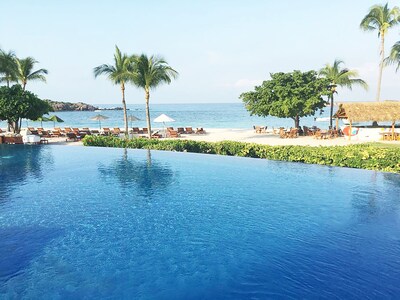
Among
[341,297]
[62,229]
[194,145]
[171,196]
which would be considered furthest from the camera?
[194,145]

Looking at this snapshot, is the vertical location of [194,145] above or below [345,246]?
above

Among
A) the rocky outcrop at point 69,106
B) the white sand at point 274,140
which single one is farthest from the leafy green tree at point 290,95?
the rocky outcrop at point 69,106

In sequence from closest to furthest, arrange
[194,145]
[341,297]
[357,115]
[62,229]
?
[341,297] < [62,229] < [194,145] < [357,115]

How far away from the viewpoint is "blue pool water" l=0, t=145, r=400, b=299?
21.0ft

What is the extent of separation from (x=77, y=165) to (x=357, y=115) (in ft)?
76.6

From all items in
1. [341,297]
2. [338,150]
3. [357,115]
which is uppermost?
[357,115]

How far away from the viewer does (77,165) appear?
60.0 ft

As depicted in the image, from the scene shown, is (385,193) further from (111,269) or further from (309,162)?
(111,269)

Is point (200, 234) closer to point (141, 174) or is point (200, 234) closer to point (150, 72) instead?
point (141, 174)

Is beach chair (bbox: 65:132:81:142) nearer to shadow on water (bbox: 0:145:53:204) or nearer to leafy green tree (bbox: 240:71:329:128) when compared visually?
shadow on water (bbox: 0:145:53:204)

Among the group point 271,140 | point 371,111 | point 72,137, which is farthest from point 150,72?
point 371,111

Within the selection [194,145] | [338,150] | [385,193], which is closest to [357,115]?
[338,150]

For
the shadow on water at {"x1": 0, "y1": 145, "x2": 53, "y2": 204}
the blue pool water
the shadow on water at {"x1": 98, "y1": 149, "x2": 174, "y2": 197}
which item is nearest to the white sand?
the blue pool water

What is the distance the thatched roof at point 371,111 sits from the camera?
27803 mm
